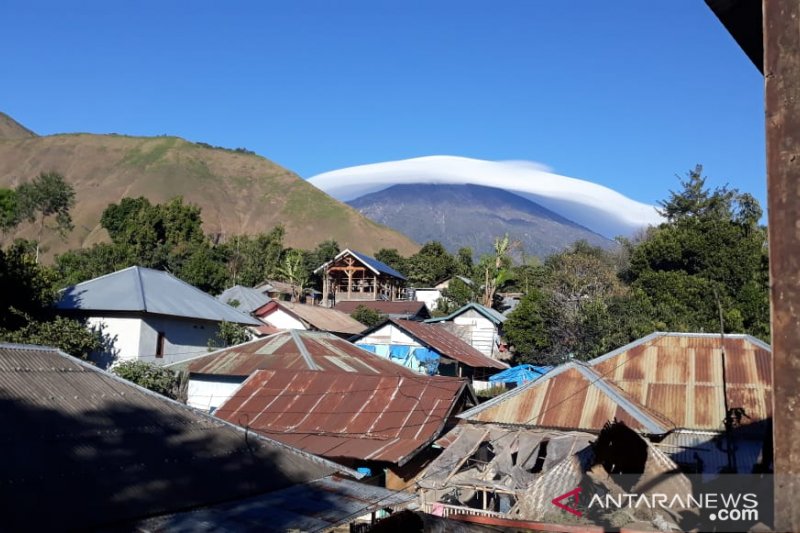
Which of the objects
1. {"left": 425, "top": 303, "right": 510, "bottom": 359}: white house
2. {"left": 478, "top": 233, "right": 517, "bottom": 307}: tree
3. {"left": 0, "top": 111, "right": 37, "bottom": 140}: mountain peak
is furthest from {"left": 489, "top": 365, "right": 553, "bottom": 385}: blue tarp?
{"left": 0, "top": 111, "right": 37, "bottom": 140}: mountain peak

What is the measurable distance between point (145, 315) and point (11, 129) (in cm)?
17636

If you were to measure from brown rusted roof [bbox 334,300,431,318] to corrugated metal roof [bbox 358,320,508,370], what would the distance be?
12.1 meters

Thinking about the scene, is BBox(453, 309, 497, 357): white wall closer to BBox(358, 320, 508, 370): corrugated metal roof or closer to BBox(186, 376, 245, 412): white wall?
BBox(358, 320, 508, 370): corrugated metal roof

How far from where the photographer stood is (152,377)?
22625 millimetres

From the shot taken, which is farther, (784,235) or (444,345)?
(444,345)

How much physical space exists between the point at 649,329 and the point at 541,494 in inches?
959

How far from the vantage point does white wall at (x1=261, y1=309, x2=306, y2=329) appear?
127ft

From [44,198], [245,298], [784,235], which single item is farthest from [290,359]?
[44,198]

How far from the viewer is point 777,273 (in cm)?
322

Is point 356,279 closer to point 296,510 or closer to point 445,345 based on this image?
point 445,345

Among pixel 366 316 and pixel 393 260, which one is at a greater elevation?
pixel 393 260

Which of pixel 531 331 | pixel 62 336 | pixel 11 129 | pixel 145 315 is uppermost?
pixel 11 129

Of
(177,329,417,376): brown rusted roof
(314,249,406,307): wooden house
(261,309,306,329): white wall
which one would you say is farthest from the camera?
(314,249,406,307): wooden house

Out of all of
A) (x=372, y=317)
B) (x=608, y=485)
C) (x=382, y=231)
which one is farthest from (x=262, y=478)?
(x=382, y=231)
